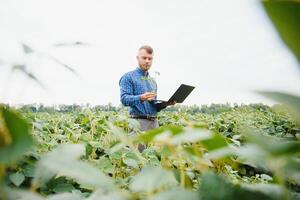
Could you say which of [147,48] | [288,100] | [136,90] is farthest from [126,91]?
[288,100]

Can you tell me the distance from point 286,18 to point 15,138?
1.17 feet

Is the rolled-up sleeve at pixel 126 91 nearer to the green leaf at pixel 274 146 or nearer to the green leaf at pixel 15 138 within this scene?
the green leaf at pixel 15 138

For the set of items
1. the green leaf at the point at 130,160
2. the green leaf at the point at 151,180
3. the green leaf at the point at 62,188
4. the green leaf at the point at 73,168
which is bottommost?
the green leaf at the point at 130,160

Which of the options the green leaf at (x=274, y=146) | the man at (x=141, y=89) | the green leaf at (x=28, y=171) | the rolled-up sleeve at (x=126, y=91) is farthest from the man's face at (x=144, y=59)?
the green leaf at (x=274, y=146)

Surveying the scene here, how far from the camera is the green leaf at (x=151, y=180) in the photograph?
1.71 ft

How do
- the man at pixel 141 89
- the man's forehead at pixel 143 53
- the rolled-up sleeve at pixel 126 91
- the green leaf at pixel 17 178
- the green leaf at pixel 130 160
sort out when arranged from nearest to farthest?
the green leaf at pixel 17 178
the green leaf at pixel 130 160
the rolled-up sleeve at pixel 126 91
the man at pixel 141 89
the man's forehead at pixel 143 53

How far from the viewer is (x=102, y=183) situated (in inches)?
20.1

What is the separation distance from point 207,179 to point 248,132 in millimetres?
133

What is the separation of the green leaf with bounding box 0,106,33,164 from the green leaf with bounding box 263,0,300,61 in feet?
1.06

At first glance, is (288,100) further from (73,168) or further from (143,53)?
(143,53)

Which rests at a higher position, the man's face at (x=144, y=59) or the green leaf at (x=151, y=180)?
the man's face at (x=144, y=59)

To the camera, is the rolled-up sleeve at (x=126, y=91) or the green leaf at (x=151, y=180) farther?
the rolled-up sleeve at (x=126, y=91)

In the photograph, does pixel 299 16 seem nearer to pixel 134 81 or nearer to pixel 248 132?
pixel 248 132

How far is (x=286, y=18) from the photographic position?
47cm
